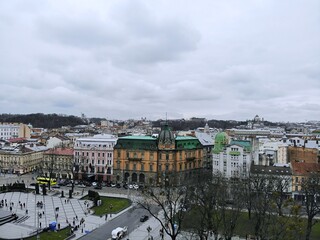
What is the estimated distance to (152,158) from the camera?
84938 millimetres

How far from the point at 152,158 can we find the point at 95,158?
16.1 meters

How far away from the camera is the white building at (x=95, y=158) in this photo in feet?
298

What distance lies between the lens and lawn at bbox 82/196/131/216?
61.0 metres

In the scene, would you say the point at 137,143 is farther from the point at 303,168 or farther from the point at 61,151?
the point at 303,168

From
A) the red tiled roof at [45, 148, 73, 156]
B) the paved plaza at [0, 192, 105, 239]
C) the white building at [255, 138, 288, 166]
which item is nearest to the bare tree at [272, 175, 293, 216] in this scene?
the white building at [255, 138, 288, 166]

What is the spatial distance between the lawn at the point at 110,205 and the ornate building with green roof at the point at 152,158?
15.3 m

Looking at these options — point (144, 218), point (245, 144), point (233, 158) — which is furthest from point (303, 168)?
point (144, 218)

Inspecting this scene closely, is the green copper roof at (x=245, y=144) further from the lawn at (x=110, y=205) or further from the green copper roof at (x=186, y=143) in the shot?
the lawn at (x=110, y=205)

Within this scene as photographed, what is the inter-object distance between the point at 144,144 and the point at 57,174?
26410 mm

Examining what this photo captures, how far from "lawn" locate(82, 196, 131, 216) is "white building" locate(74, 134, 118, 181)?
19.5 meters

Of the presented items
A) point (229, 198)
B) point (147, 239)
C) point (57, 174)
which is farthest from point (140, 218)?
point (57, 174)

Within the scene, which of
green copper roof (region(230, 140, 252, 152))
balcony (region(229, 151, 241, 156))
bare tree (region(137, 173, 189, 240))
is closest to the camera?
bare tree (region(137, 173, 189, 240))

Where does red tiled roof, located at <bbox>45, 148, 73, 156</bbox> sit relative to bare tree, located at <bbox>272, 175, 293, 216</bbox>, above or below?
above

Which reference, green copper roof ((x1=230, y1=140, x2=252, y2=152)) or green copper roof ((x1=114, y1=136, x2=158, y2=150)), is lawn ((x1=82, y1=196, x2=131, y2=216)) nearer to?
green copper roof ((x1=114, y1=136, x2=158, y2=150))
